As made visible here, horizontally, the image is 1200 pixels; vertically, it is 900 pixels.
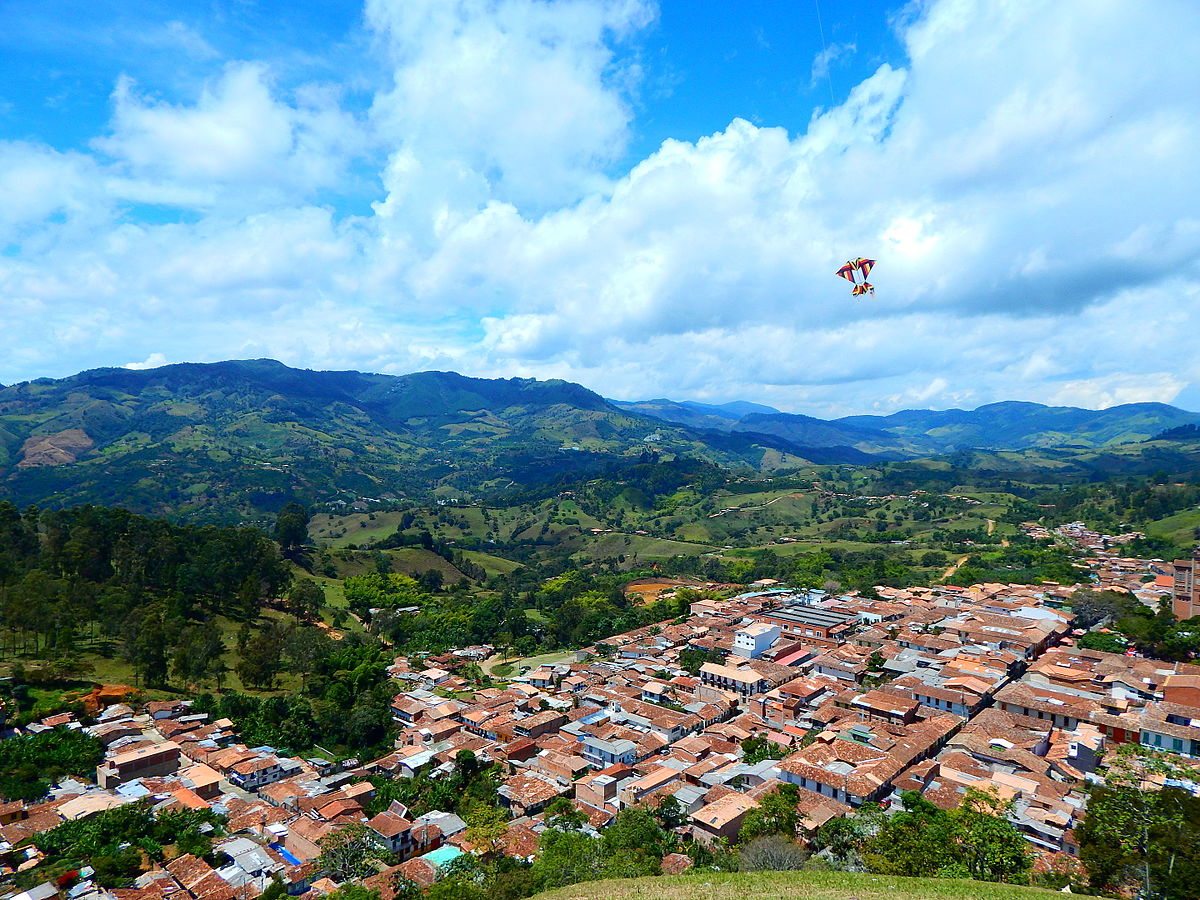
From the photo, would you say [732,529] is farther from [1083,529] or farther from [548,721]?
[548,721]

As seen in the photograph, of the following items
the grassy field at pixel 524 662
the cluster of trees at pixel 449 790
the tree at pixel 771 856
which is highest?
the tree at pixel 771 856

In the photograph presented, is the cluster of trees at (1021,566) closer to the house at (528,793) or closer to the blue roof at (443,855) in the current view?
the house at (528,793)

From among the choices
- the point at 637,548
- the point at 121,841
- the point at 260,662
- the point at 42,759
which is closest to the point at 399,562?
the point at 637,548

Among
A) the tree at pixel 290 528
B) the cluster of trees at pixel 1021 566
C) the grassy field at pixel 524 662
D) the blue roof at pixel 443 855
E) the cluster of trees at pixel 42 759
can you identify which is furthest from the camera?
the tree at pixel 290 528

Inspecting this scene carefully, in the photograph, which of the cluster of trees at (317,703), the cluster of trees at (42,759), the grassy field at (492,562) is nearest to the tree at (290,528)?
the grassy field at (492,562)

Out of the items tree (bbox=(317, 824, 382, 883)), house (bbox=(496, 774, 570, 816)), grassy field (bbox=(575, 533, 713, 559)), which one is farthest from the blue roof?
grassy field (bbox=(575, 533, 713, 559))

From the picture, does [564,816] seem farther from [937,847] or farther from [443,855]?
[937,847]
